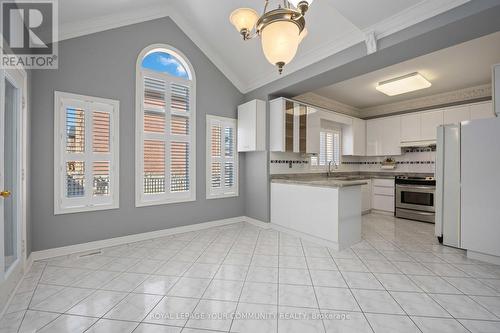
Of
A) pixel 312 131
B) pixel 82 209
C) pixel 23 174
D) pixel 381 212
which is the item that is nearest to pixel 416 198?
pixel 381 212

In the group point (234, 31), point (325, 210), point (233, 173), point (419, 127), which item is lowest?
point (325, 210)

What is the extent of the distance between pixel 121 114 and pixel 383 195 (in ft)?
18.8

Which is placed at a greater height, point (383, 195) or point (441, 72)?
point (441, 72)

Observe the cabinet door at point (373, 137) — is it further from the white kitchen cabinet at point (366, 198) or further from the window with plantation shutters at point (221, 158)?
the window with plantation shutters at point (221, 158)

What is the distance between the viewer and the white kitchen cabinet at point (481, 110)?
13.7 ft

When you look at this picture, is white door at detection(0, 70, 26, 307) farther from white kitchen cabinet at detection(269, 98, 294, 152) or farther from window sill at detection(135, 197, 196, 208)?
white kitchen cabinet at detection(269, 98, 294, 152)

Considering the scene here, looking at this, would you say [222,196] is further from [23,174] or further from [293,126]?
[23,174]

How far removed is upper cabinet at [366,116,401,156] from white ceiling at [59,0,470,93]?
335cm

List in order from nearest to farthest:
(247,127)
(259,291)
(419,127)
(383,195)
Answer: (259,291) < (247,127) < (419,127) < (383,195)

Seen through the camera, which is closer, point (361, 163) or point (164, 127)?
point (164, 127)

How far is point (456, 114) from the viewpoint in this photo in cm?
450

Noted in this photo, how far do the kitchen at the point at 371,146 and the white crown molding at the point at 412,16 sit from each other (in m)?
1.36


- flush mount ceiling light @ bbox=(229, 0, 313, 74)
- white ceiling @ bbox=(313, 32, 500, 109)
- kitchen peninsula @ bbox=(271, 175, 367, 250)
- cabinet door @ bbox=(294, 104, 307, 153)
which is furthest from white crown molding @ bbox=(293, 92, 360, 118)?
flush mount ceiling light @ bbox=(229, 0, 313, 74)

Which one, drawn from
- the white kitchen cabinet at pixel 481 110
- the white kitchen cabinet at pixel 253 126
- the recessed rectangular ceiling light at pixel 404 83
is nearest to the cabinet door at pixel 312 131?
the white kitchen cabinet at pixel 253 126
